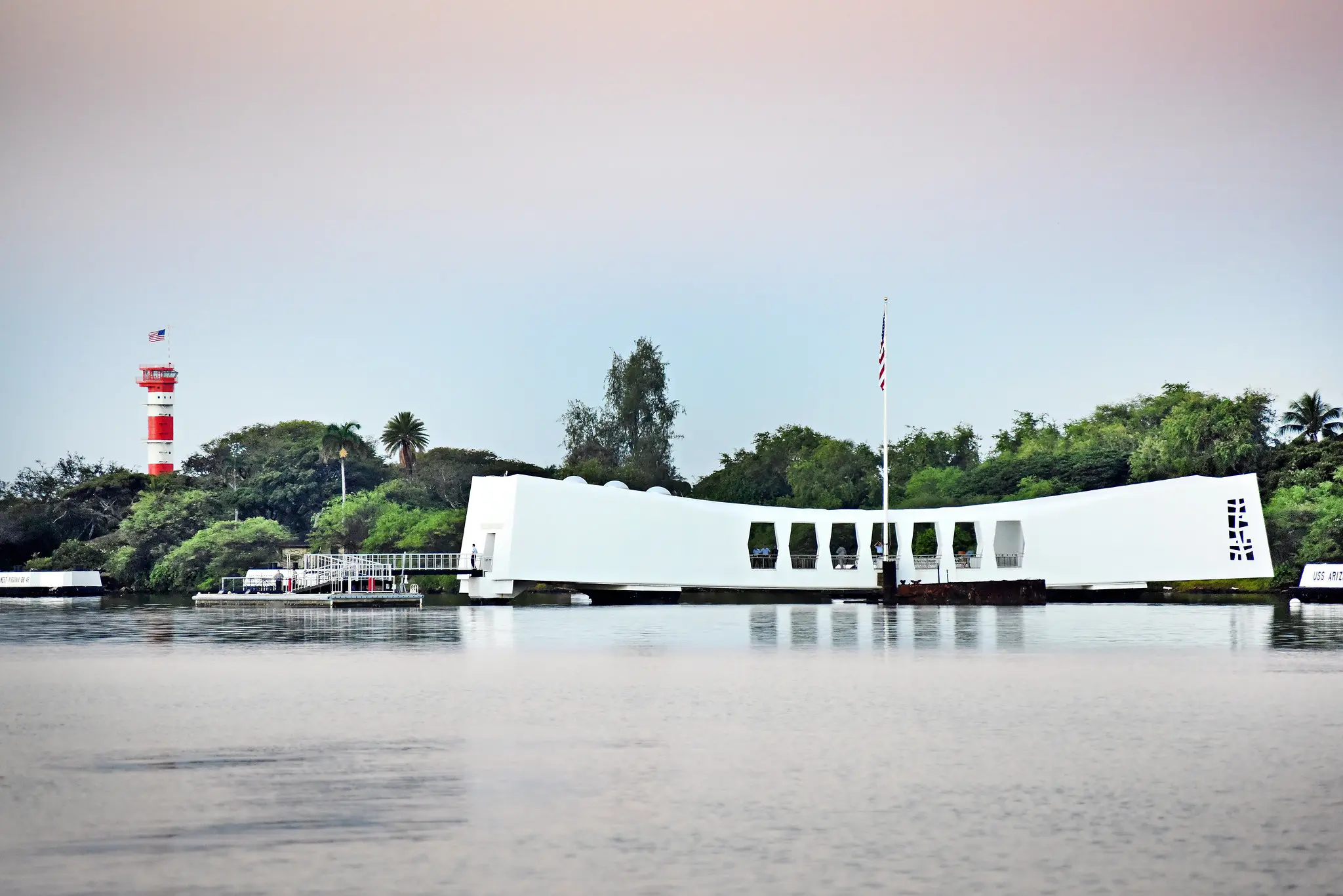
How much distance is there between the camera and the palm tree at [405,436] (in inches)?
3174

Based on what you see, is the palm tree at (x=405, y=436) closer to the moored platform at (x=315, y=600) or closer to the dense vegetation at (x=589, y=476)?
the dense vegetation at (x=589, y=476)

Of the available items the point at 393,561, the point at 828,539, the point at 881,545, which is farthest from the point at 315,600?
the point at 881,545

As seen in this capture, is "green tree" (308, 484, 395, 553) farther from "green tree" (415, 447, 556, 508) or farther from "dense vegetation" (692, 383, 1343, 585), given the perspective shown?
"dense vegetation" (692, 383, 1343, 585)

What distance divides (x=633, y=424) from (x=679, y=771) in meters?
64.1

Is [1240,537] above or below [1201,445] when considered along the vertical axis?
below

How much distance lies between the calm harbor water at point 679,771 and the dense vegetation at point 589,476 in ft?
109

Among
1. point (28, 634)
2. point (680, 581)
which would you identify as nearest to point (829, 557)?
point (680, 581)

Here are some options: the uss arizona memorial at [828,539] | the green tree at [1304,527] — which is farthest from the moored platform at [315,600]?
the green tree at [1304,527]

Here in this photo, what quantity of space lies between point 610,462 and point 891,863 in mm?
67653

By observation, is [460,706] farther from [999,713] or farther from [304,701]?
[999,713]

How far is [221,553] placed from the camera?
220 ft

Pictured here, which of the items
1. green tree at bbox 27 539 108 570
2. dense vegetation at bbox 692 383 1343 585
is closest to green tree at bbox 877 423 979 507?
dense vegetation at bbox 692 383 1343 585

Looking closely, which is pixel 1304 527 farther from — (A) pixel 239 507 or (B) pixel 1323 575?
(A) pixel 239 507

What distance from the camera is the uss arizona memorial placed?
49.4 m
